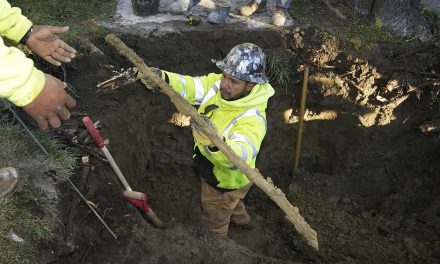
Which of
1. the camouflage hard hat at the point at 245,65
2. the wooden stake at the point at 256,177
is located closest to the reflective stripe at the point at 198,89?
the camouflage hard hat at the point at 245,65

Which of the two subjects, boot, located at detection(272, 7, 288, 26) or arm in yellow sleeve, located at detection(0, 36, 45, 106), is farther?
boot, located at detection(272, 7, 288, 26)

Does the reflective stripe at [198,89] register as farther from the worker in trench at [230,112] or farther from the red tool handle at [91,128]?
the red tool handle at [91,128]

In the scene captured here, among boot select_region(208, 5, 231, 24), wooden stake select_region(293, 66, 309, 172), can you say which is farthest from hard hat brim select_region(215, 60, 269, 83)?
boot select_region(208, 5, 231, 24)

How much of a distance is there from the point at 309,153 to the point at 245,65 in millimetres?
2714

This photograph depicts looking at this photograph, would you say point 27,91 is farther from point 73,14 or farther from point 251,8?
point 251,8

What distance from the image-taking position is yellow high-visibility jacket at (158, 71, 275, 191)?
307 cm

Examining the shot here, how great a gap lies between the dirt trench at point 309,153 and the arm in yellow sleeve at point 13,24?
1151 mm

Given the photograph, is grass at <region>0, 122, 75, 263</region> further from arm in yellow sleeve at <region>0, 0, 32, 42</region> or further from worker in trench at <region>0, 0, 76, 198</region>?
arm in yellow sleeve at <region>0, 0, 32, 42</region>

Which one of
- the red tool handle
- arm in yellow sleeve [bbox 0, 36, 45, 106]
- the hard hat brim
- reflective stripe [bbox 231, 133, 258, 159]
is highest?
arm in yellow sleeve [bbox 0, 36, 45, 106]

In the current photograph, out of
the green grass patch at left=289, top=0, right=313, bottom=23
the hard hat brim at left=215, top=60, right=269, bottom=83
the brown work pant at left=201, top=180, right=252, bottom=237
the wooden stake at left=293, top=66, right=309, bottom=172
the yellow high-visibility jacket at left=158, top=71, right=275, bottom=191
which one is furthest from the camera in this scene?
the green grass patch at left=289, top=0, right=313, bottom=23

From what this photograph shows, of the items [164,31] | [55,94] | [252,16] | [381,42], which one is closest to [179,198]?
[164,31]

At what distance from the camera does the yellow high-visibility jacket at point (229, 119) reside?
3072 mm

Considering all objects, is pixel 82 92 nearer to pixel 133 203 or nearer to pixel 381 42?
pixel 133 203

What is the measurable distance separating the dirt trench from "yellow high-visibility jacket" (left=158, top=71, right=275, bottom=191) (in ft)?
3.22
